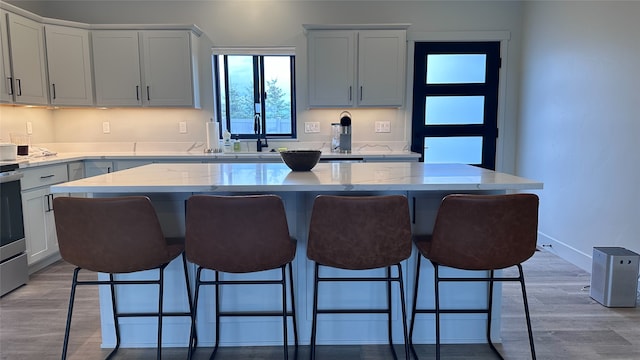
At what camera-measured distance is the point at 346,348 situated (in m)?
2.24

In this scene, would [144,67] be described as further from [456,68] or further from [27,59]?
[456,68]

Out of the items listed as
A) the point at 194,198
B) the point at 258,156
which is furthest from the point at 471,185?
the point at 258,156

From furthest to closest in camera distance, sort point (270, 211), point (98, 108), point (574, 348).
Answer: point (98, 108)
point (574, 348)
point (270, 211)

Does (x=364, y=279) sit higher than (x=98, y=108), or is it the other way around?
(x=98, y=108)

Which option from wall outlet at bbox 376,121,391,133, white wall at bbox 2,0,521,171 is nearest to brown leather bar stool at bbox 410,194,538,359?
wall outlet at bbox 376,121,391,133

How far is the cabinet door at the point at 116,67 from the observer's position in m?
4.19

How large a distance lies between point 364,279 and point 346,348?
0.46 m

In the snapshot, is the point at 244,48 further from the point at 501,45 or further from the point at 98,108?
the point at 501,45

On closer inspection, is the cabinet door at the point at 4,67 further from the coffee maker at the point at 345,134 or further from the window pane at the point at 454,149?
the window pane at the point at 454,149

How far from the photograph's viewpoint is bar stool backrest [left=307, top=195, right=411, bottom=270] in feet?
5.72

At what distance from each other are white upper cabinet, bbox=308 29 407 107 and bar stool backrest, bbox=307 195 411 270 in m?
2.78

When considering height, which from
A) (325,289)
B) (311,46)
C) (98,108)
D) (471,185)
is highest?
(311,46)

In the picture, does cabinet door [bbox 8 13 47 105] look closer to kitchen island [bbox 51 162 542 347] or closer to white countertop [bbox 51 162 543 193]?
white countertop [bbox 51 162 543 193]

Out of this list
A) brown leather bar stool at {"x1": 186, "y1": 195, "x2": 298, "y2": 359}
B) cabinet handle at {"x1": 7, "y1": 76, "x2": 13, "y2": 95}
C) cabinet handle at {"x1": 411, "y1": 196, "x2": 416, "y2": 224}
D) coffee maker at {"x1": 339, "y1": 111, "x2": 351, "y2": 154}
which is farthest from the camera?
coffee maker at {"x1": 339, "y1": 111, "x2": 351, "y2": 154}
